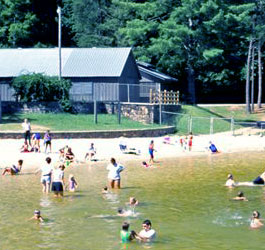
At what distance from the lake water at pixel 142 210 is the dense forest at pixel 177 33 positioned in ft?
101

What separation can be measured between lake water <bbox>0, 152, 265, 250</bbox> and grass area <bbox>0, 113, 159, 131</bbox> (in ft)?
34.8

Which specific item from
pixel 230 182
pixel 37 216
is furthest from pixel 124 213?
pixel 230 182

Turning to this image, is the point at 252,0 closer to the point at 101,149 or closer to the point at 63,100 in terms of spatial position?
the point at 63,100

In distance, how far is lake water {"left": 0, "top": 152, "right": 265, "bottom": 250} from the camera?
75.2ft

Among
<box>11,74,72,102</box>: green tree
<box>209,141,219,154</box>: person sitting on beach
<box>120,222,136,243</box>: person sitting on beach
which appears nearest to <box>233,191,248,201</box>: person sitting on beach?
<box>120,222,136,243</box>: person sitting on beach

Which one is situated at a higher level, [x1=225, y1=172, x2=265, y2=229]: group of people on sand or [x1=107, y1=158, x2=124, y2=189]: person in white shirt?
[x1=107, y1=158, x2=124, y2=189]: person in white shirt

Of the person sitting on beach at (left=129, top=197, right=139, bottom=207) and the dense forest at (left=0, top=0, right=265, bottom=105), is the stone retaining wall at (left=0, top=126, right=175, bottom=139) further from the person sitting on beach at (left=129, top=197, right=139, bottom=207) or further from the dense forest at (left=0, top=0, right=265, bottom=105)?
the person sitting on beach at (left=129, top=197, right=139, bottom=207)

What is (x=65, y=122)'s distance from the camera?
2012 inches

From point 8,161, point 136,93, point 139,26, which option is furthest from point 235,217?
point 139,26

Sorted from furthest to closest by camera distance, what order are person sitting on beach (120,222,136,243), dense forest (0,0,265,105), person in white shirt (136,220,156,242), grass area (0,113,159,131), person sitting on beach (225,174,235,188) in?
dense forest (0,0,265,105) → grass area (0,113,159,131) → person sitting on beach (225,174,235,188) → person in white shirt (136,220,156,242) → person sitting on beach (120,222,136,243)

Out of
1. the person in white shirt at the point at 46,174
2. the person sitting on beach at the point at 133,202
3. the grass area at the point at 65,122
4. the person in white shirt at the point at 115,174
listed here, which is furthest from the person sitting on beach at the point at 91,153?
the person sitting on beach at the point at 133,202

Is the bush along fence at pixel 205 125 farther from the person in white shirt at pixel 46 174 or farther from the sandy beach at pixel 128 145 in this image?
the person in white shirt at pixel 46 174

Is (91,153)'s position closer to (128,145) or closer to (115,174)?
(128,145)

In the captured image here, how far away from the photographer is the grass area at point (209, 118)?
55.7 metres
